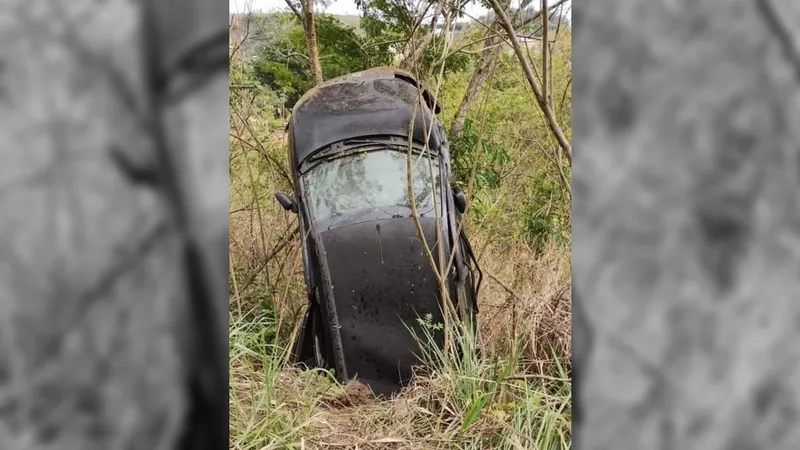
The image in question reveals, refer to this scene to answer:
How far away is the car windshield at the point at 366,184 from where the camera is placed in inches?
101

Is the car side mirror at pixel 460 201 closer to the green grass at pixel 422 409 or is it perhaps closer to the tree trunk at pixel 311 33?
the green grass at pixel 422 409

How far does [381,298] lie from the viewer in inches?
95.7

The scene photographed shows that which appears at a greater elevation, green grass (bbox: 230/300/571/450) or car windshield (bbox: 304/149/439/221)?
car windshield (bbox: 304/149/439/221)

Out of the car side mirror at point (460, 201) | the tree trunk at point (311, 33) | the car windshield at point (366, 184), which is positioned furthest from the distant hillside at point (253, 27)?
the car side mirror at point (460, 201)

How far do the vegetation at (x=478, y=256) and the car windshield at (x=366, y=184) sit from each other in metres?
0.23

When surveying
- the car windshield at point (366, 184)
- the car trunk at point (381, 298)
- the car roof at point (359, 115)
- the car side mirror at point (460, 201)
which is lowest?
the car trunk at point (381, 298)

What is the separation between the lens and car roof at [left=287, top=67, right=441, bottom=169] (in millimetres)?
2639
